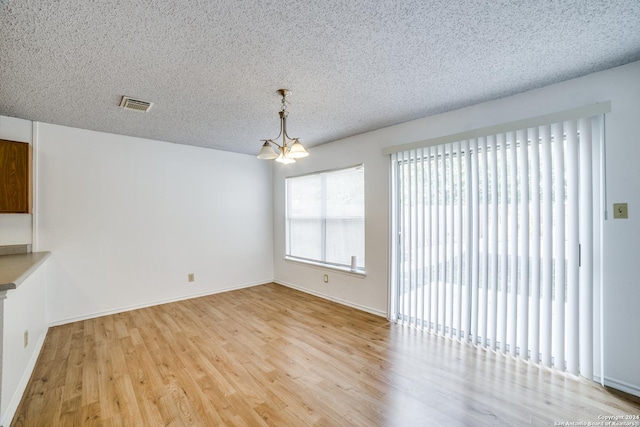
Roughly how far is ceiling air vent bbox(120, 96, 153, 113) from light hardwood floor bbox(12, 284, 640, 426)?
2.49 m

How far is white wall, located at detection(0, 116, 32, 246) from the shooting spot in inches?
121

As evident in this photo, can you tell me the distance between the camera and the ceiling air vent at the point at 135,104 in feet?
8.76

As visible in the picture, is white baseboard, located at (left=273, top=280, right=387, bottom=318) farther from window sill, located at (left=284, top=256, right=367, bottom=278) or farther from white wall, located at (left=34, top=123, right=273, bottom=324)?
white wall, located at (left=34, top=123, right=273, bottom=324)

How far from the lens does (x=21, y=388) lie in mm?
2049

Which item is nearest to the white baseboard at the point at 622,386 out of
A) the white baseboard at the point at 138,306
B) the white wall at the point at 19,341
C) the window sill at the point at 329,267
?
the window sill at the point at 329,267

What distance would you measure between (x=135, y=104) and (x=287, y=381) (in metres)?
3.01

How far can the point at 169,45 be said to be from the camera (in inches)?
71.8

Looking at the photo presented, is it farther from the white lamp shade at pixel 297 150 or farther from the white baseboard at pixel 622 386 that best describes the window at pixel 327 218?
the white baseboard at pixel 622 386

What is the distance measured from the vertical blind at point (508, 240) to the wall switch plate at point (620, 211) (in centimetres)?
13

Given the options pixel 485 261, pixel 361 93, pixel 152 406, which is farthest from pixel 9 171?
pixel 485 261

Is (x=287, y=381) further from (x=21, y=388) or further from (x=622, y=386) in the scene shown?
(x=622, y=386)

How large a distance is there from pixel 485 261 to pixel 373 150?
6.32ft

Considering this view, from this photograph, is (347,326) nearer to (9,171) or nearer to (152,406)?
(152,406)

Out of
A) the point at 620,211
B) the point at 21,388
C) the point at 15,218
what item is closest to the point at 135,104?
the point at 15,218
